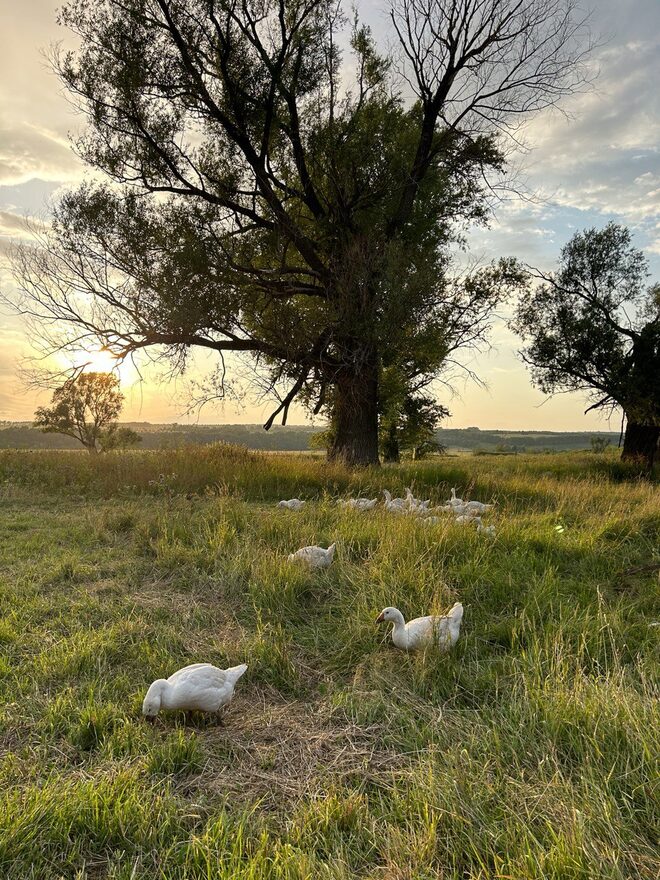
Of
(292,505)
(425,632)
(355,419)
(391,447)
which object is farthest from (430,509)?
(391,447)

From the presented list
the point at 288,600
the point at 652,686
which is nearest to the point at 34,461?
the point at 288,600

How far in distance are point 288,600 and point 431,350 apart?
1111cm

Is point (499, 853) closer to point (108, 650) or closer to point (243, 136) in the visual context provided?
point (108, 650)

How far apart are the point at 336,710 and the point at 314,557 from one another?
7.39ft

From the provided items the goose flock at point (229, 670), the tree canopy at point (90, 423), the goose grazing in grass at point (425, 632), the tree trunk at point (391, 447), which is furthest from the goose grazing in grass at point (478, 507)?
the tree canopy at point (90, 423)

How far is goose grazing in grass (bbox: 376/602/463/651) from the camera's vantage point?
3627 millimetres

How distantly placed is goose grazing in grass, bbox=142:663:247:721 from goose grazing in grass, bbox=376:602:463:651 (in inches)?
52.1

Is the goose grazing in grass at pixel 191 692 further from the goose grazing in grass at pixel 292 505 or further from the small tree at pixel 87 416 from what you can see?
the small tree at pixel 87 416

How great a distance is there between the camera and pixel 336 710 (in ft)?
10.2

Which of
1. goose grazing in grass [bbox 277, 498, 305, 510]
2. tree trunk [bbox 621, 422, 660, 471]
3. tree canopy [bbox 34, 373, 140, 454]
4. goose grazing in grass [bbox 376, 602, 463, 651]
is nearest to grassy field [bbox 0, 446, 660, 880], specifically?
goose grazing in grass [bbox 376, 602, 463, 651]

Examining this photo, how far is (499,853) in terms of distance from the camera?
1891mm

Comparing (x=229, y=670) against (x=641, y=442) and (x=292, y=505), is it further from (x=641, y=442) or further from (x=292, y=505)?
(x=641, y=442)

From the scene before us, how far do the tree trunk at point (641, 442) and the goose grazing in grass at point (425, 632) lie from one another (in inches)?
790

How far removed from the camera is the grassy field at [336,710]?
1971 millimetres
